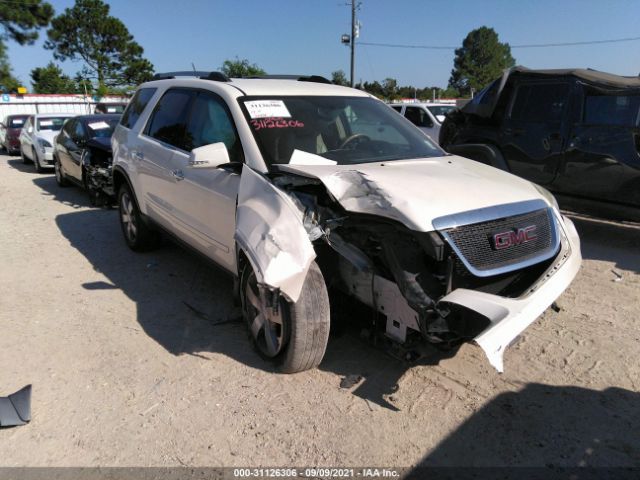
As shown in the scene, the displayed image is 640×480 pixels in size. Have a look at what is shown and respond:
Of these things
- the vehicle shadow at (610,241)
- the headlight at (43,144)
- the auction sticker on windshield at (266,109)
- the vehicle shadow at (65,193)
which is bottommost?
the vehicle shadow at (65,193)

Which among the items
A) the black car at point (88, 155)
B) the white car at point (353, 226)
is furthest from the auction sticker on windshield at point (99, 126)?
the white car at point (353, 226)

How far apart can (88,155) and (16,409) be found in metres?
6.30

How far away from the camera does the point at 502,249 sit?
2885 mm

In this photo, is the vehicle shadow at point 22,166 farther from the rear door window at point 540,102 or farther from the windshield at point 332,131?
the rear door window at point 540,102

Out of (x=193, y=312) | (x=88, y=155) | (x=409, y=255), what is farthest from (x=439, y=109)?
(x=409, y=255)

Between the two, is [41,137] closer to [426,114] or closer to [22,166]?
[22,166]

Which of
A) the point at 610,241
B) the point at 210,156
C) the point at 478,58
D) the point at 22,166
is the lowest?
the point at 22,166

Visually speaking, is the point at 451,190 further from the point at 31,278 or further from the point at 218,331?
the point at 31,278

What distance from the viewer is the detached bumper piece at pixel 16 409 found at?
2900 millimetres

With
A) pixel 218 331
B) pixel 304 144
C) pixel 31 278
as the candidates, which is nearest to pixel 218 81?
pixel 304 144

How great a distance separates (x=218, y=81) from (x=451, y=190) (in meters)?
2.29

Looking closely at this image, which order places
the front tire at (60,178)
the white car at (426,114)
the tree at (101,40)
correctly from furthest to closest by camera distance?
the tree at (101,40), the white car at (426,114), the front tire at (60,178)

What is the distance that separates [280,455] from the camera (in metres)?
2.66

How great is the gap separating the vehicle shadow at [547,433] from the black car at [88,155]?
679 centimetres
